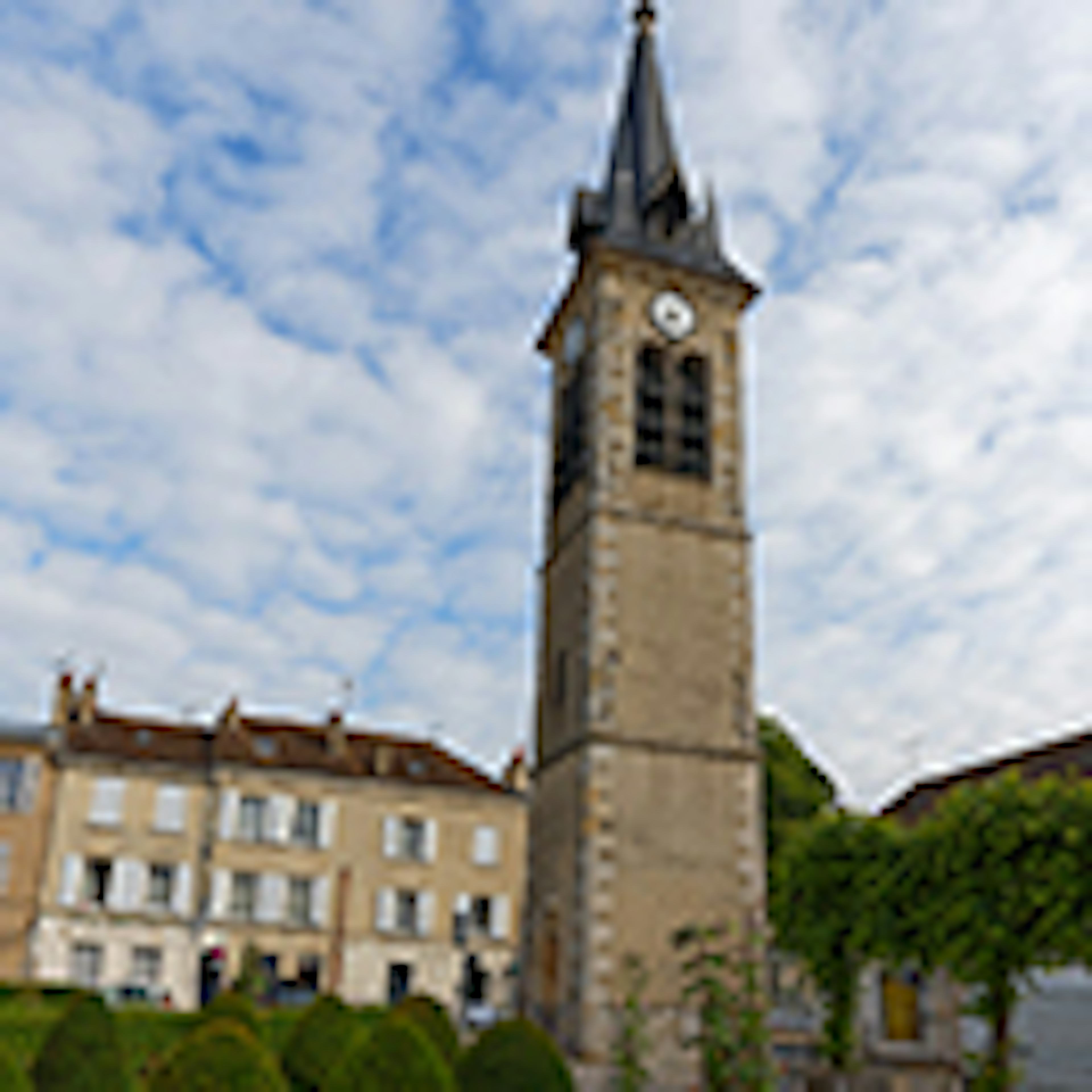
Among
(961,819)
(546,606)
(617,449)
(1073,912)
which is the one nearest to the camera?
(1073,912)

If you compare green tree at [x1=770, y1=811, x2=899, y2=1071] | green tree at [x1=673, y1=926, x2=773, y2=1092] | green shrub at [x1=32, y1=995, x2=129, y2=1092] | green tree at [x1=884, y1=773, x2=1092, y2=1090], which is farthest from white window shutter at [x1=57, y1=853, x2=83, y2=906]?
green tree at [x1=884, y1=773, x2=1092, y2=1090]

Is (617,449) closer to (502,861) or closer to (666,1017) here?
(666,1017)

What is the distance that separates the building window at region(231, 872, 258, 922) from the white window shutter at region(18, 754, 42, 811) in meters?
5.18

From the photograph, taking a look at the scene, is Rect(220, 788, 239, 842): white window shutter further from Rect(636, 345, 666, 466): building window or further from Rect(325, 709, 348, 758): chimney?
Rect(636, 345, 666, 466): building window

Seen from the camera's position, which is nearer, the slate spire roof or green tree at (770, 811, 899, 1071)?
green tree at (770, 811, 899, 1071)

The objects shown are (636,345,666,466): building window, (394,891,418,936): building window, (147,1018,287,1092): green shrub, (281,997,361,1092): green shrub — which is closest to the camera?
(147,1018,287,1092): green shrub

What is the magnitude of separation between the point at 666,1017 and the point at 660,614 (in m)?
6.12

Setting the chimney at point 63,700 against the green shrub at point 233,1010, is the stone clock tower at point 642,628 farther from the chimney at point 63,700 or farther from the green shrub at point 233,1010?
the chimney at point 63,700

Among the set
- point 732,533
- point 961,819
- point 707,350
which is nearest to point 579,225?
point 707,350

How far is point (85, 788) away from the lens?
2995 cm

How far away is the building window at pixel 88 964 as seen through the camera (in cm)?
2881

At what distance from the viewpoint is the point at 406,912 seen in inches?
1251

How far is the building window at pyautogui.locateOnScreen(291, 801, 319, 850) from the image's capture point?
31219 millimetres

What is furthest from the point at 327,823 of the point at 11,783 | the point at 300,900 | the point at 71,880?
the point at 11,783
